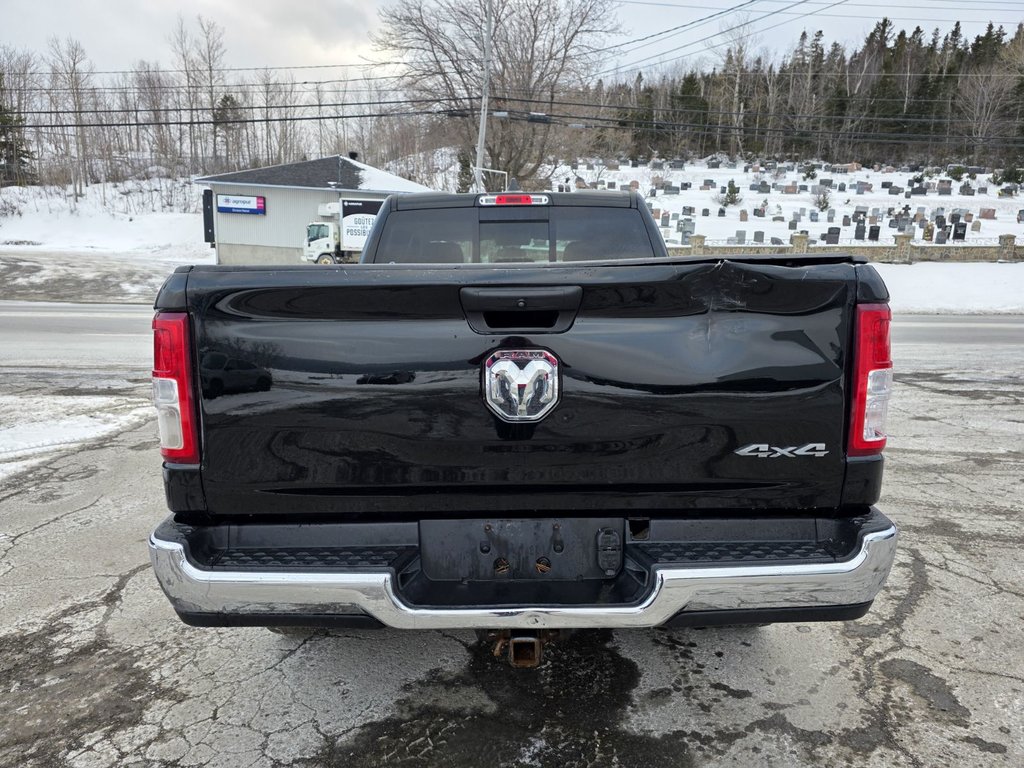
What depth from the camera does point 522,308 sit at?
2.07 metres

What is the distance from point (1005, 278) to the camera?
24.4m

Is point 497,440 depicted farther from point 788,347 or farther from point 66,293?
point 66,293

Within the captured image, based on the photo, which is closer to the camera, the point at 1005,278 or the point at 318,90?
the point at 1005,278

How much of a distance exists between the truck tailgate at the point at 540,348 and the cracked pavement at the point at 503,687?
41.6 inches

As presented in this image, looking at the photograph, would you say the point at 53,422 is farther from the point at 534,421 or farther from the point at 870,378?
the point at 870,378

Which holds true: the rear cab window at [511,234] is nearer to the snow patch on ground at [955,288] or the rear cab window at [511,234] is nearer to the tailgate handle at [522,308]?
the tailgate handle at [522,308]

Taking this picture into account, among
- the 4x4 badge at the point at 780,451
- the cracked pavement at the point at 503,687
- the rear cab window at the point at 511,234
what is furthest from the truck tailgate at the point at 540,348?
the rear cab window at the point at 511,234

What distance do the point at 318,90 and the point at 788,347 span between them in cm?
7008

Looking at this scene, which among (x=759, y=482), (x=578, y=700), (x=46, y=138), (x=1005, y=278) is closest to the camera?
(x=759, y=482)

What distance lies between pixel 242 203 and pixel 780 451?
3498cm

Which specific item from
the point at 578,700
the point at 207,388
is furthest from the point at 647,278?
the point at 578,700

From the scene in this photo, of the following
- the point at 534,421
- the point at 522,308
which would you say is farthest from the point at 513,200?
the point at 534,421

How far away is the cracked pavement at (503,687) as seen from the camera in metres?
2.37

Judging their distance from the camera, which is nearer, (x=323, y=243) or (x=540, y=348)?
(x=540, y=348)
